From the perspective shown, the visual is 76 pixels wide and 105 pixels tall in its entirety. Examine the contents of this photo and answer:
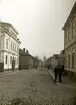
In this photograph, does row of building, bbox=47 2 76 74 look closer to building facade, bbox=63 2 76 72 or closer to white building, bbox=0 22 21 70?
building facade, bbox=63 2 76 72

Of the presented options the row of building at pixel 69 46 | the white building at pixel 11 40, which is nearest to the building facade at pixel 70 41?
the row of building at pixel 69 46

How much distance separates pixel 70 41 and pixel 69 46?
0.05 metres

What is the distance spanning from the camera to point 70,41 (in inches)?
75.3

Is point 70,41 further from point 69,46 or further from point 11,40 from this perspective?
point 11,40

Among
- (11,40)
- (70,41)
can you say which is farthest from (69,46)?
(11,40)

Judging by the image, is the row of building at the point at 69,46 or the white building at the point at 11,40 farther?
the white building at the point at 11,40

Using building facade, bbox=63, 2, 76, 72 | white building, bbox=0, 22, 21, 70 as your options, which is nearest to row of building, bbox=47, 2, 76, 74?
building facade, bbox=63, 2, 76, 72

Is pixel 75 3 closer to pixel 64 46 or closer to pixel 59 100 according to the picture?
pixel 64 46

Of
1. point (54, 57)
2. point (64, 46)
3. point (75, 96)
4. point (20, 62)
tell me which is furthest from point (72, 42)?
point (20, 62)

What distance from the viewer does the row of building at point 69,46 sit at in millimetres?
1785

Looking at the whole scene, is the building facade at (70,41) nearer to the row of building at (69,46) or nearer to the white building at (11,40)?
the row of building at (69,46)

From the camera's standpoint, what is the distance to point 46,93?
215cm

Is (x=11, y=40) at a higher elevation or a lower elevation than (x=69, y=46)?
higher

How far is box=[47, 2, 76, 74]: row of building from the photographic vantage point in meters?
1.79
